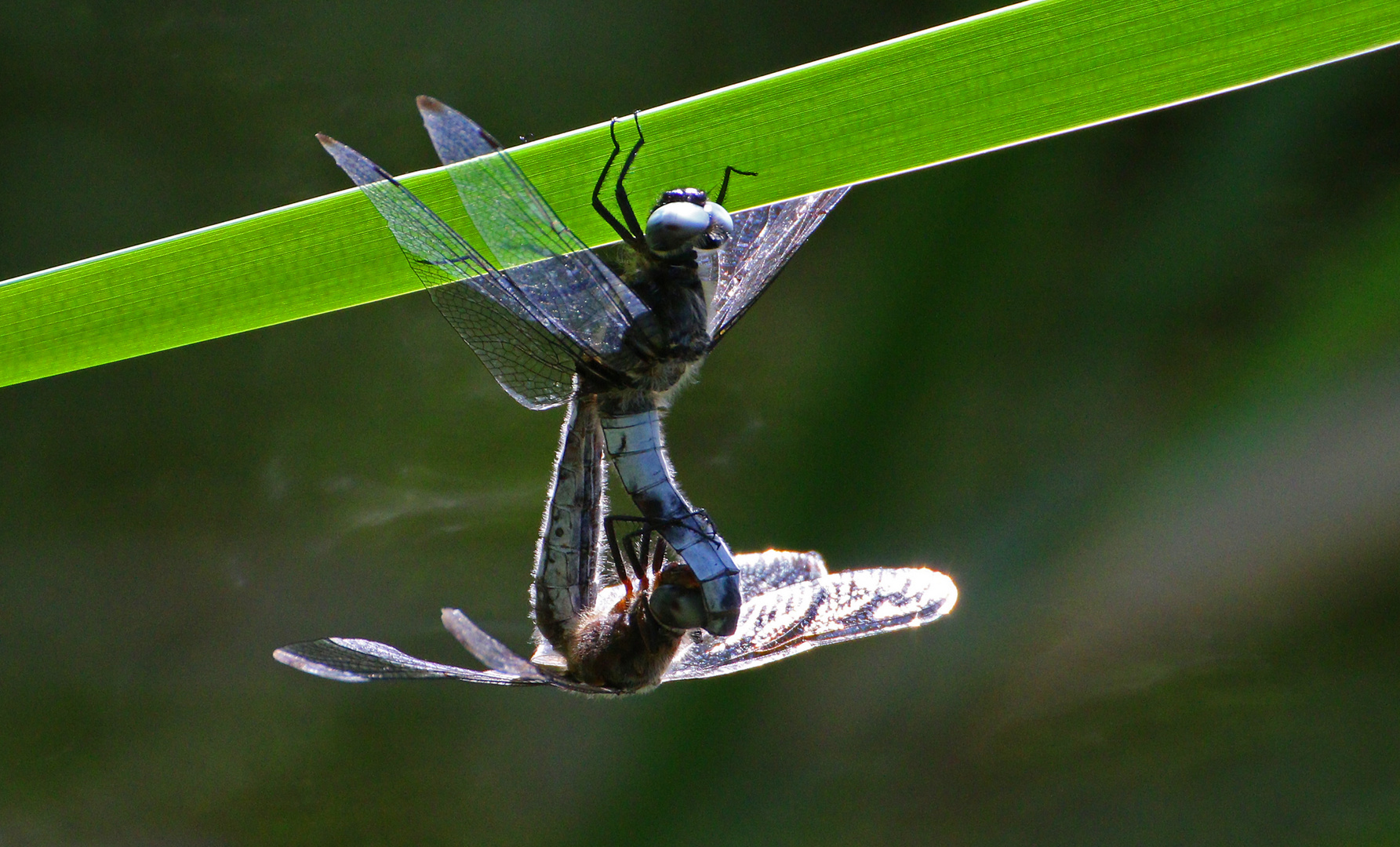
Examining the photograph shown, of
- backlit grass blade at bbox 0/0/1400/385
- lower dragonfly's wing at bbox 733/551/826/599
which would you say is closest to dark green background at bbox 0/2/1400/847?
lower dragonfly's wing at bbox 733/551/826/599

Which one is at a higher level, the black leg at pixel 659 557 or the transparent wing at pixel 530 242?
the transparent wing at pixel 530 242

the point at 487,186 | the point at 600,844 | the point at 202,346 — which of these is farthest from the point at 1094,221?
the point at 202,346

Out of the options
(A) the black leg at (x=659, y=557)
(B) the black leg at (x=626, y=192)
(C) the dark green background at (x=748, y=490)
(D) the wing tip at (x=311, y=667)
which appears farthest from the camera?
(C) the dark green background at (x=748, y=490)

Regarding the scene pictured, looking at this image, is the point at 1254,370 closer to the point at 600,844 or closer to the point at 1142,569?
the point at 1142,569

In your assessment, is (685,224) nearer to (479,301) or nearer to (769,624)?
(479,301)

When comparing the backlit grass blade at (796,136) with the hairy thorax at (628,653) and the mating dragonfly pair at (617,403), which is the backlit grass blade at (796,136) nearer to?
the mating dragonfly pair at (617,403)

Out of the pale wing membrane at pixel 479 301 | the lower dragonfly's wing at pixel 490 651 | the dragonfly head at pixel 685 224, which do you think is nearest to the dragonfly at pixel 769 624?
the lower dragonfly's wing at pixel 490 651

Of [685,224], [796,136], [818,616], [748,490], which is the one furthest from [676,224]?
[748,490]

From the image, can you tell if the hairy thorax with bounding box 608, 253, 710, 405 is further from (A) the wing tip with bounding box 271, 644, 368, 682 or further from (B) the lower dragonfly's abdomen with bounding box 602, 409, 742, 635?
(A) the wing tip with bounding box 271, 644, 368, 682
